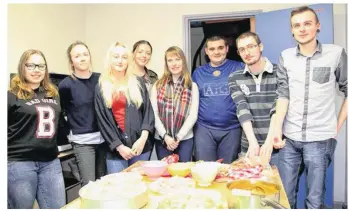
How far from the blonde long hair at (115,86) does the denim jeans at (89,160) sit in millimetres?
224

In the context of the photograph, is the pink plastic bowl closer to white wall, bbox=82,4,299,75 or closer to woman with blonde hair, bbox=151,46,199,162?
woman with blonde hair, bbox=151,46,199,162

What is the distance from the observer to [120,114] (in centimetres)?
143

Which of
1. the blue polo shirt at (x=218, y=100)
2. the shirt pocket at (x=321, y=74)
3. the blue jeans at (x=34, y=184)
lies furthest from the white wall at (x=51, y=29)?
the shirt pocket at (x=321, y=74)

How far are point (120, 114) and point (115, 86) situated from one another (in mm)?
135

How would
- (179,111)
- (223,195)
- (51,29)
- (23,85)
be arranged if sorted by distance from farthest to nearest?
(51,29), (179,111), (23,85), (223,195)

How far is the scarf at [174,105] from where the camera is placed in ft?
5.05

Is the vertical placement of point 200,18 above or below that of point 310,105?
above

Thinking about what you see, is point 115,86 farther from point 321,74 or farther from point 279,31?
point 279,31

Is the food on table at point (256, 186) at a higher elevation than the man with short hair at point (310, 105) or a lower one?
lower

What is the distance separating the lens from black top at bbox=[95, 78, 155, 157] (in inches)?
55.1

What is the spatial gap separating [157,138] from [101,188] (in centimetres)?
80

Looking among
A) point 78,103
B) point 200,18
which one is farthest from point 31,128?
point 200,18

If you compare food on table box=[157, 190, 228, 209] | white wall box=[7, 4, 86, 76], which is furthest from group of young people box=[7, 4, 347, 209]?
food on table box=[157, 190, 228, 209]

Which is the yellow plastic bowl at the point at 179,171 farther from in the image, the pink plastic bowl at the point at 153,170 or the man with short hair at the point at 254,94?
the man with short hair at the point at 254,94
